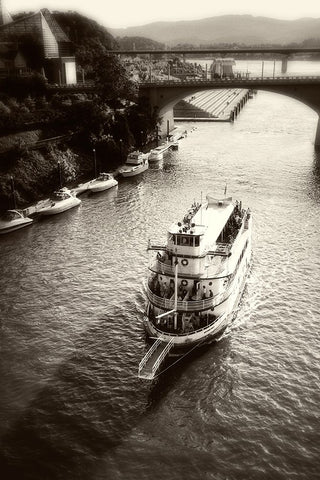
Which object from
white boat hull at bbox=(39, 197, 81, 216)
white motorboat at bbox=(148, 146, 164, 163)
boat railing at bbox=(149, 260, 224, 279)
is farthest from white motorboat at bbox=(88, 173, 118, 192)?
boat railing at bbox=(149, 260, 224, 279)

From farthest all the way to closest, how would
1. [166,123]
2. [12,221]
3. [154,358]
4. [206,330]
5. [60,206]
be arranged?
1. [166,123]
2. [60,206]
3. [12,221]
4. [206,330]
5. [154,358]

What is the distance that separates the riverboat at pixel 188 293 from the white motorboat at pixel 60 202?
33.1 m

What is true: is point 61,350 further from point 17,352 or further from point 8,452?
point 8,452

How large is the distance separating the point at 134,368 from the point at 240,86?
100 m

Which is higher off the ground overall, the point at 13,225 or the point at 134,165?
the point at 134,165

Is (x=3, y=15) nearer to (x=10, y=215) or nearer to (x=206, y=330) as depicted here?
(x=10, y=215)

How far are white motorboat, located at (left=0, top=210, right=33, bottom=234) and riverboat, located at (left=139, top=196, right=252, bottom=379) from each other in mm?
30535

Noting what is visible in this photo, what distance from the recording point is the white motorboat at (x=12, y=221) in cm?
7199

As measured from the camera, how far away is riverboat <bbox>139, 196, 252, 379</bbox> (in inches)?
1740

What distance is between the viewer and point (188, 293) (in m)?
46.9

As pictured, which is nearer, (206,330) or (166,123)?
(206,330)

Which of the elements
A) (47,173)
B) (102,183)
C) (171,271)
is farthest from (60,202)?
(171,271)

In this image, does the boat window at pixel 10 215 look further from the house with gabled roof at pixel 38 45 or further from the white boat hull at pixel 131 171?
the house with gabled roof at pixel 38 45

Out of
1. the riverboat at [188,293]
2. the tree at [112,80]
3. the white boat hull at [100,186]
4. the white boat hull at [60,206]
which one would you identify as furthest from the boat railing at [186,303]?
the tree at [112,80]
